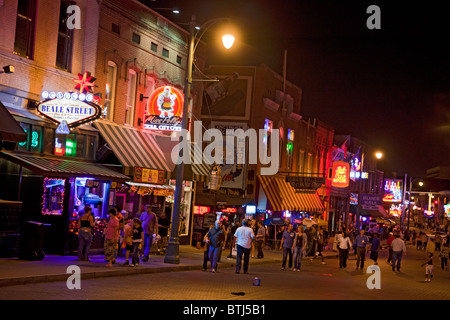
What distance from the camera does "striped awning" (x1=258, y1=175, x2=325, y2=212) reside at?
40.2 metres

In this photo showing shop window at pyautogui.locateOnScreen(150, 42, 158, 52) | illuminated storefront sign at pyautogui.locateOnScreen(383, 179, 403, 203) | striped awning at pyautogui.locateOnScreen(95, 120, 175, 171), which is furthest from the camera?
illuminated storefront sign at pyautogui.locateOnScreen(383, 179, 403, 203)

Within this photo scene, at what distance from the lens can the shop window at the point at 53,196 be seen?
21.5 m

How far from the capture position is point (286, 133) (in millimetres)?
45031

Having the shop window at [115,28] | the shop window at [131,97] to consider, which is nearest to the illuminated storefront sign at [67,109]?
the shop window at [115,28]

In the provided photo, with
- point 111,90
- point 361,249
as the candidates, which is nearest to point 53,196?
point 111,90

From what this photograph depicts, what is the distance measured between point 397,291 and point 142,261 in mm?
8516

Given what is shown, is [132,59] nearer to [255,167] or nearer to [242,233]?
[242,233]

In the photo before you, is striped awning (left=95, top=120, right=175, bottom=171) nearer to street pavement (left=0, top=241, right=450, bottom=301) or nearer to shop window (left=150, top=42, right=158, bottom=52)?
shop window (left=150, top=42, right=158, bottom=52)

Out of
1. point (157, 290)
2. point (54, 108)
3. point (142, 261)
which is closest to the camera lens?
point (157, 290)

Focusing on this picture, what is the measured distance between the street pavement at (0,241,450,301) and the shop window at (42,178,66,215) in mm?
1917

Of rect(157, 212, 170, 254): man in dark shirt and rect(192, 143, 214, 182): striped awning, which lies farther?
rect(192, 143, 214, 182): striped awning

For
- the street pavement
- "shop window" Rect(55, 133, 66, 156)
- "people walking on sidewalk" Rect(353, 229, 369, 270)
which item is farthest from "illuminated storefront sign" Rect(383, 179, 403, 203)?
"shop window" Rect(55, 133, 66, 156)

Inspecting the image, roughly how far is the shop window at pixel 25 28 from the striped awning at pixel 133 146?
439cm
